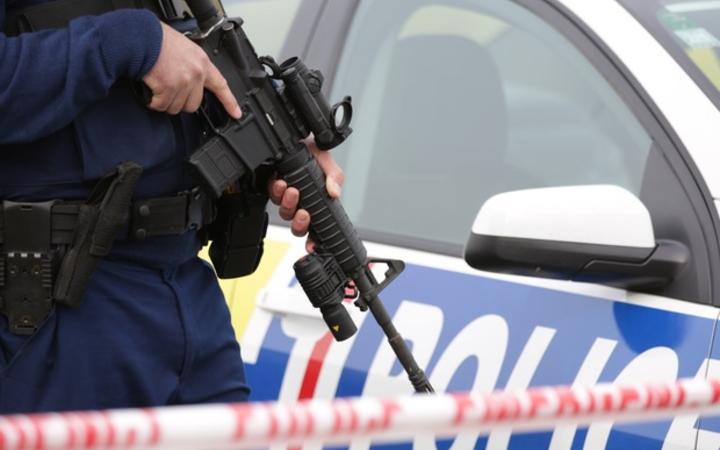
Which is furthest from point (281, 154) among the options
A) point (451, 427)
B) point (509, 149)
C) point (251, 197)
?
point (451, 427)

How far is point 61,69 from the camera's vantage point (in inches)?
77.5

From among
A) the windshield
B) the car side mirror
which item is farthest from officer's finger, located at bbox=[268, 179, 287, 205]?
the windshield

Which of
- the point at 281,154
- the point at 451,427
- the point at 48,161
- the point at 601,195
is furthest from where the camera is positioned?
the point at 601,195

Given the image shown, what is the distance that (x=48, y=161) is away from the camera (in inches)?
80.2

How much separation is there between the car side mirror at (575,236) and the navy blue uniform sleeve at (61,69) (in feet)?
2.49

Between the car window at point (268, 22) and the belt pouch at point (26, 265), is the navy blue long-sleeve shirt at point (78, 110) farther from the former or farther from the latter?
the car window at point (268, 22)

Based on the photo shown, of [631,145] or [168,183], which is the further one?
[631,145]

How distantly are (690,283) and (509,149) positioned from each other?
1.76 ft

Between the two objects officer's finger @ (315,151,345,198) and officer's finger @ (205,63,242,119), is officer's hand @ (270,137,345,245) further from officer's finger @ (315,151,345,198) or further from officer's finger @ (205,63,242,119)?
officer's finger @ (205,63,242,119)

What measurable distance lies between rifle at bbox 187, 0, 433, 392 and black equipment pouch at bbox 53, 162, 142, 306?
5.3 inches

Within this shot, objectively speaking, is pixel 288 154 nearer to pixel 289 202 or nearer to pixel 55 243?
pixel 289 202

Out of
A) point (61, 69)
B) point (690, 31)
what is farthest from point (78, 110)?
point (690, 31)

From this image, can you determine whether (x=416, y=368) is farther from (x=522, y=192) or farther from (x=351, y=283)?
(x=522, y=192)

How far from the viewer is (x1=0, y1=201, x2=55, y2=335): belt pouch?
2027 mm
